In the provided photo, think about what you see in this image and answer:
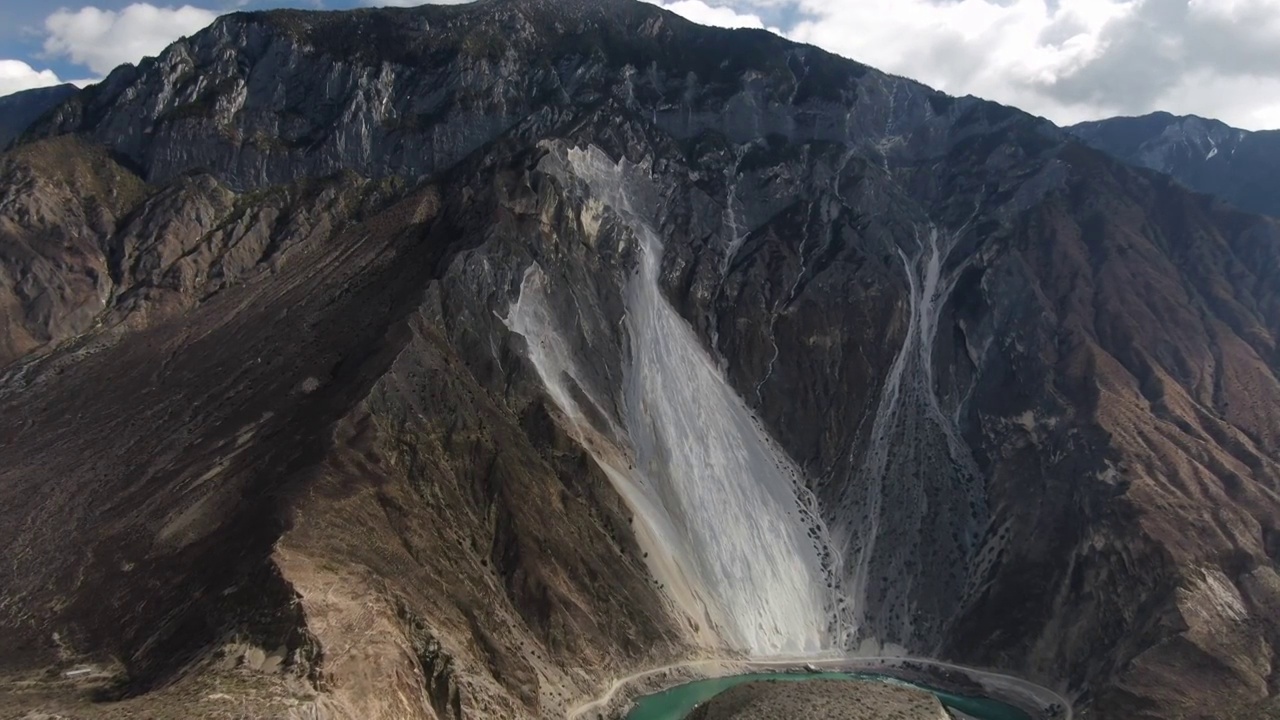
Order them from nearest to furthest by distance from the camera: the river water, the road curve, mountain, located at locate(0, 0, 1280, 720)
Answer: mountain, located at locate(0, 0, 1280, 720) < the river water < the road curve

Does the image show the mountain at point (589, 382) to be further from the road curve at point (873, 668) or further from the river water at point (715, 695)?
the river water at point (715, 695)

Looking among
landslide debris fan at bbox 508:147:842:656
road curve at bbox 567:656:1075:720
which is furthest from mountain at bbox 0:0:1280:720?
road curve at bbox 567:656:1075:720

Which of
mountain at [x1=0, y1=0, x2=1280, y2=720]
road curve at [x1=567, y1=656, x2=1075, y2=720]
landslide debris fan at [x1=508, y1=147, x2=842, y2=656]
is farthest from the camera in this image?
landslide debris fan at [x1=508, y1=147, x2=842, y2=656]

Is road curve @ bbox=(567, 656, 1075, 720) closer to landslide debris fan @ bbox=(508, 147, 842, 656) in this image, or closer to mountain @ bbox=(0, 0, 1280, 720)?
mountain @ bbox=(0, 0, 1280, 720)

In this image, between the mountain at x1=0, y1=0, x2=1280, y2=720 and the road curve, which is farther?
the road curve

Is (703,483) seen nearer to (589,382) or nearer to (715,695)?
(589,382)

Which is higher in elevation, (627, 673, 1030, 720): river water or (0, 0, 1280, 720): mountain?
(0, 0, 1280, 720): mountain
